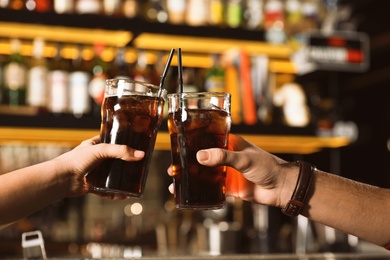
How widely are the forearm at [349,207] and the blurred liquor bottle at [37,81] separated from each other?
2291 millimetres

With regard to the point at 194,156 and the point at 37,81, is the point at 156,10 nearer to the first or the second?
the point at 37,81

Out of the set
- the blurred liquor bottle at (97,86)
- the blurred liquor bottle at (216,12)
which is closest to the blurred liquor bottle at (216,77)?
the blurred liquor bottle at (216,12)

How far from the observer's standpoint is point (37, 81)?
358 cm

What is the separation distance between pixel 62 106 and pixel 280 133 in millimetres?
1192

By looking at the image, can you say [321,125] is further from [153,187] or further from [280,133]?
[153,187]

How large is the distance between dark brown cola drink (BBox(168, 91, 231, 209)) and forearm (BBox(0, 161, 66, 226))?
26cm

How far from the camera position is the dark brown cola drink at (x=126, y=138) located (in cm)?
140

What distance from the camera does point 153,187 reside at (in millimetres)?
4469

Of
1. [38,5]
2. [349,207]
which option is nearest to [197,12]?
[38,5]

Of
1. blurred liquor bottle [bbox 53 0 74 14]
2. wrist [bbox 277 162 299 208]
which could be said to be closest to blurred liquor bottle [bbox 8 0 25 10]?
blurred liquor bottle [bbox 53 0 74 14]

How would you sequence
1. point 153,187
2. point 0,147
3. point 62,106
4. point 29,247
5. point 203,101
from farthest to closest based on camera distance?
1. point 153,187
2. point 0,147
3. point 62,106
4. point 29,247
5. point 203,101

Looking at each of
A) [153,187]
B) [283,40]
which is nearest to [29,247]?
[283,40]

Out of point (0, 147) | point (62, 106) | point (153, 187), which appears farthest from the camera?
point (153, 187)

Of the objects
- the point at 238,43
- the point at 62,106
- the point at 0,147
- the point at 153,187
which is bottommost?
the point at 153,187
